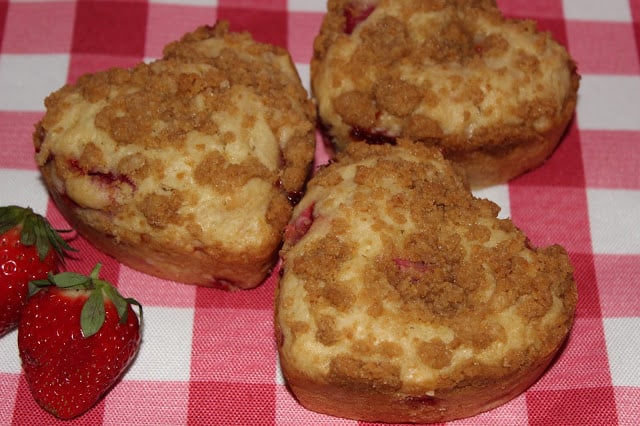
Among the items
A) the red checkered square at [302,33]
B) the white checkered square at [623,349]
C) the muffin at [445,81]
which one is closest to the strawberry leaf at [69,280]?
the muffin at [445,81]

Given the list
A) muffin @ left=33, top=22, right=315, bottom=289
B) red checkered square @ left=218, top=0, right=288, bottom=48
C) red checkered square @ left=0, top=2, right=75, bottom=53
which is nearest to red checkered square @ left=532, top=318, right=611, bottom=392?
muffin @ left=33, top=22, right=315, bottom=289

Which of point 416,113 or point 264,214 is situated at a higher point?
point 416,113

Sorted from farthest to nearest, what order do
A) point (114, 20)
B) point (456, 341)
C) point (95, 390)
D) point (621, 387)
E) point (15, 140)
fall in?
1. point (114, 20)
2. point (15, 140)
3. point (621, 387)
4. point (95, 390)
5. point (456, 341)

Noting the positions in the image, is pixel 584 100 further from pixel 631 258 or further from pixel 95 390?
pixel 95 390

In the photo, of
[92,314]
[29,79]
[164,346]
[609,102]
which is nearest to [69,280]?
[92,314]

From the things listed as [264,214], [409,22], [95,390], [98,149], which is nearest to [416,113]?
[409,22]

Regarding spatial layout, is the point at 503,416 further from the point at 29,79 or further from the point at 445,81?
the point at 29,79
